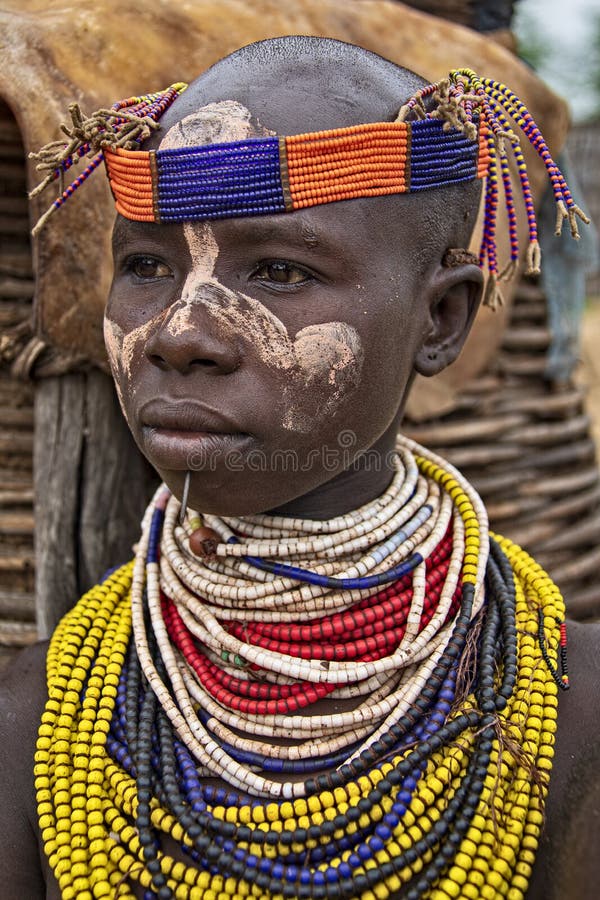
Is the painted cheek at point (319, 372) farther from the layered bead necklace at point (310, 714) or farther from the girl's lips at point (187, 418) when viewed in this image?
the layered bead necklace at point (310, 714)

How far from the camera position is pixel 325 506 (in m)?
1.73

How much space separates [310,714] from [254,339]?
0.76 meters

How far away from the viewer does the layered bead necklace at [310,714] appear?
1.42m

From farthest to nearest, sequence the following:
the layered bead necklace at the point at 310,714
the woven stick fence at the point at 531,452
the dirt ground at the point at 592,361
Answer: the dirt ground at the point at 592,361
the woven stick fence at the point at 531,452
the layered bead necklace at the point at 310,714

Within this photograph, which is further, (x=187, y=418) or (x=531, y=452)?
(x=531, y=452)

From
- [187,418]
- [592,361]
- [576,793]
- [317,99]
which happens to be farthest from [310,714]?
[592,361]

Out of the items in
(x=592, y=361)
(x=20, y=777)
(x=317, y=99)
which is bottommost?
(x=592, y=361)

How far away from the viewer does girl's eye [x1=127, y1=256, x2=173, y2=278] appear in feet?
5.08

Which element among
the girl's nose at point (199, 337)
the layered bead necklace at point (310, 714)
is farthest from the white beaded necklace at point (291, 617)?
the girl's nose at point (199, 337)

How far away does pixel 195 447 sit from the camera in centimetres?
143

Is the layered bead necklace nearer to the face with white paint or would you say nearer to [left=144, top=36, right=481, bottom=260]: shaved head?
the face with white paint

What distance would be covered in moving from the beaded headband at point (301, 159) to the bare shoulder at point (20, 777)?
1.02 meters

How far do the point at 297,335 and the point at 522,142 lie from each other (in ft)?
5.26

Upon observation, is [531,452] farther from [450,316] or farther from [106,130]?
[106,130]
